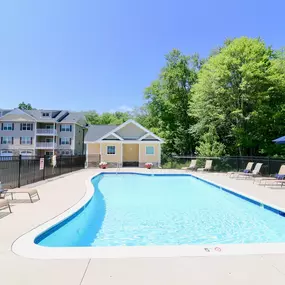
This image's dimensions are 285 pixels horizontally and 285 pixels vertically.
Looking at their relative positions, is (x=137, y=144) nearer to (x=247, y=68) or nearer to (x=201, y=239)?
(x=247, y=68)

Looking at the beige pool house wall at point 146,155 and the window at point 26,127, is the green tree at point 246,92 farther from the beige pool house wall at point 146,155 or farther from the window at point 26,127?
the window at point 26,127

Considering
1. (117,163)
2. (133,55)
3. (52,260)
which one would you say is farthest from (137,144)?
(52,260)

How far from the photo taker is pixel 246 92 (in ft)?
70.4

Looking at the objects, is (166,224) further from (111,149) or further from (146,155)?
(111,149)

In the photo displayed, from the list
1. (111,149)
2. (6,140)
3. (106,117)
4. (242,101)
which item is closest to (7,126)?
(6,140)

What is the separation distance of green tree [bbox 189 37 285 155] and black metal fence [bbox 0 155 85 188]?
14.6m

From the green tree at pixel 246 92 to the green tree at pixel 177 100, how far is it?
9.58 meters

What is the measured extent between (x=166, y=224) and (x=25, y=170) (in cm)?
734

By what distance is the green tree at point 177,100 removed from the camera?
109 feet

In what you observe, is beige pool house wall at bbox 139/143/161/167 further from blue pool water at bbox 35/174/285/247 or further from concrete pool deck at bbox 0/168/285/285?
concrete pool deck at bbox 0/168/285/285

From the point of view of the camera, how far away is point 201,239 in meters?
5.73

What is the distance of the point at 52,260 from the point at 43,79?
28786 millimetres

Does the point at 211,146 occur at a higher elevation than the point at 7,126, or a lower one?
lower

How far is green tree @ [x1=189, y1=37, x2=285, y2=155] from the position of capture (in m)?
20.9
